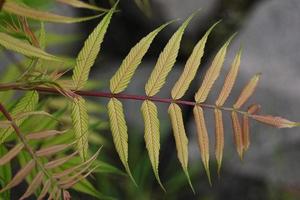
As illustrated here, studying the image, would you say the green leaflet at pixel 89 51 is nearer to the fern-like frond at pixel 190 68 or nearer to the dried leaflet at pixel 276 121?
the fern-like frond at pixel 190 68

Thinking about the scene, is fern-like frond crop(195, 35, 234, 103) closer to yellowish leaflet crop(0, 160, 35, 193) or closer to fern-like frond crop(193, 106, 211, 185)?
fern-like frond crop(193, 106, 211, 185)

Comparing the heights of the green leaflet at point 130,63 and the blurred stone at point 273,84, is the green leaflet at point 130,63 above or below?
below

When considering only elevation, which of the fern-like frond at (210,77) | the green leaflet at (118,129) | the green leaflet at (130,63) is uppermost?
the green leaflet at (130,63)

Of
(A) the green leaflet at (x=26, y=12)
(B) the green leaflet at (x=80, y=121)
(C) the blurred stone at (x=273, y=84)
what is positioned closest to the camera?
(A) the green leaflet at (x=26, y=12)

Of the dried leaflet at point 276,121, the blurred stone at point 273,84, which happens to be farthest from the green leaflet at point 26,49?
the blurred stone at point 273,84

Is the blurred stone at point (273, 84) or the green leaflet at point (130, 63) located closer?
the green leaflet at point (130, 63)

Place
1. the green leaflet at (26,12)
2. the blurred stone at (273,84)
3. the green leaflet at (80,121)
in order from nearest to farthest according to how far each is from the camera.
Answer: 1. the green leaflet at (26,12)
2. the green leaflet at (80,121)
3. the blurred stone at (273,84)
